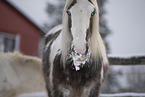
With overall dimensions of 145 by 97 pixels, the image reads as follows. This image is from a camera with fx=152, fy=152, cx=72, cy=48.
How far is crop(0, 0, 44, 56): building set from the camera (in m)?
8.87

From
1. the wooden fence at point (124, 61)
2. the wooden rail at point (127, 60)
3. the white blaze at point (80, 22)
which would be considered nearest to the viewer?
the white blaze at point (80, 22)

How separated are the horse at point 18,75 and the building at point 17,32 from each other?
5113mm

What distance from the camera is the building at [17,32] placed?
8.87 metres

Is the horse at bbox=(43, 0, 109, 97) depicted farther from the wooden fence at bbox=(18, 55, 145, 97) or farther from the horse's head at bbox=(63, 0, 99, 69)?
the wooden fence at bbox=(18, 55, 145, 97)

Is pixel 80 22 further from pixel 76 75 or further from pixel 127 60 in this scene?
pixel 127 60

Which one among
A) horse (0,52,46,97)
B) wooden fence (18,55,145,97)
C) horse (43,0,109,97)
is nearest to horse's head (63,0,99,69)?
horse (43,0,109,97)

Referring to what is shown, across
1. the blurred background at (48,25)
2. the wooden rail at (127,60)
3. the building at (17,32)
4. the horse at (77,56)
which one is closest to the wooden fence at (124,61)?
the wooden rail at (127,60)

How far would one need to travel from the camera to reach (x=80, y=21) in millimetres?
1402

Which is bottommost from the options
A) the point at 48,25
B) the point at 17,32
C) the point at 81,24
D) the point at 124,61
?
the point at 124,61

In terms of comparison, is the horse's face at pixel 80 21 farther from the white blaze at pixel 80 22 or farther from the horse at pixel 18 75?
the horse at pixel 18 75

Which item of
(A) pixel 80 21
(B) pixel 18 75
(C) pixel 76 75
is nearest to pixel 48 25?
(B) pixel 18 75

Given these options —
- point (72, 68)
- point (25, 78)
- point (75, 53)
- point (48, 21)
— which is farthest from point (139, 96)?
point (48, 21)

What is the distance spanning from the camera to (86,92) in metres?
1.74

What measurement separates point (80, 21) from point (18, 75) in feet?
9.01
